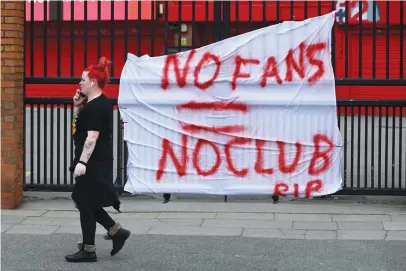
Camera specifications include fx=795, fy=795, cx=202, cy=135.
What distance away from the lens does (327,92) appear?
843 cm

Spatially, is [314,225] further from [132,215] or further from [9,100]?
[9,100]

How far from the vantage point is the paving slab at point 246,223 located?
25.7ft

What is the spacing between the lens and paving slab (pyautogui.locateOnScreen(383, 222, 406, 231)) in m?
7.66

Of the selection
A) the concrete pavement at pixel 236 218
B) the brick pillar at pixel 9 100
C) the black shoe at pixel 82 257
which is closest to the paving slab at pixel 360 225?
the concrete pavement at pixel 236 218

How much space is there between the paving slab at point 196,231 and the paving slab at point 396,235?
4.56ft

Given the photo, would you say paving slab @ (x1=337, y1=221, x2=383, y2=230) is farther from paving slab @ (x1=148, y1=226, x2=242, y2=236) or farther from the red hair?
the red hair

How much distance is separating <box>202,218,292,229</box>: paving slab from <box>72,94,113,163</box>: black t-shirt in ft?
5.78

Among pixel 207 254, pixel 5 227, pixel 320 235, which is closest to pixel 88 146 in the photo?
pixel 207 254

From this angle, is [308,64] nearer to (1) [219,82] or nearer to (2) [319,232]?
(1) [219,82]

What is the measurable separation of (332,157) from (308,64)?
40.6 inches

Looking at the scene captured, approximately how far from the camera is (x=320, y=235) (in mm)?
7457

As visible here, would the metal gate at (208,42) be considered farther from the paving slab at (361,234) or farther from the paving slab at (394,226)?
the paving slab at (361,234)

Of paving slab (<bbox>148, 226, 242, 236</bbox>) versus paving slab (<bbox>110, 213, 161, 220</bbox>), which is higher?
paving slab (<bbox>110, 213, 161, 220</bbox>)

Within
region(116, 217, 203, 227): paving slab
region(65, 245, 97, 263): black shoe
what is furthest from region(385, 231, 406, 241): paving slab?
region(65, 245, 97, 263): black shoe
